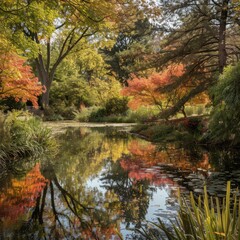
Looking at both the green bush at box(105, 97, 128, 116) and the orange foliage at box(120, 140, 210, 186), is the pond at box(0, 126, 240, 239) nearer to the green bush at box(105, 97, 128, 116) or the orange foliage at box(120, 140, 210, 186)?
the orange foliage at box(120, 140, 210, 186)

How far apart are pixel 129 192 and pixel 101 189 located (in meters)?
0.59

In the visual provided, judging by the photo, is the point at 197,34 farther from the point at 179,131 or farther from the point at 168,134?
the point at 168,134

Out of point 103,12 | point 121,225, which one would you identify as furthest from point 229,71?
point 121,225


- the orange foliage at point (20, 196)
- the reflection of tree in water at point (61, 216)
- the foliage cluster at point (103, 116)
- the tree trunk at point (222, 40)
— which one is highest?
the tree trunk at point (222, 40)

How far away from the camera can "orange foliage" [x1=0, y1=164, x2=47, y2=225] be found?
16.7 ft

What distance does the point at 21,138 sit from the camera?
1034cm

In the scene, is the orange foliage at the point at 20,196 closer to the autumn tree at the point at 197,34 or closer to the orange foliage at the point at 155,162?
the orange foliage at the point at 155,162

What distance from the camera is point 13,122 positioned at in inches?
425

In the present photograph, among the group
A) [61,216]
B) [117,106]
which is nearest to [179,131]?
[61,216]

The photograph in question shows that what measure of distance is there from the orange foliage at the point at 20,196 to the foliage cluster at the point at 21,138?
1823 millimetres

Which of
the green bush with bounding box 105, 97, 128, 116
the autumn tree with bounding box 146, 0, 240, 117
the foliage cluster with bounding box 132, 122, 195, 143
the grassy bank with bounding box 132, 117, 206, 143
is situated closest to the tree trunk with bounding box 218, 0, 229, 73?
the autumn tree with bounding box 146, 0, 240, 117

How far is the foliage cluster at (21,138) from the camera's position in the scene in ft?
30.8

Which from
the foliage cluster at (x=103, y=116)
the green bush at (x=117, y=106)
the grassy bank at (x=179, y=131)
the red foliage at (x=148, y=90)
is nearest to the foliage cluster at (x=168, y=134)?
the grassy bank at (x=179, y=131)

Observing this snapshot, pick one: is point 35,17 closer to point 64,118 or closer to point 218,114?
point 218,114
